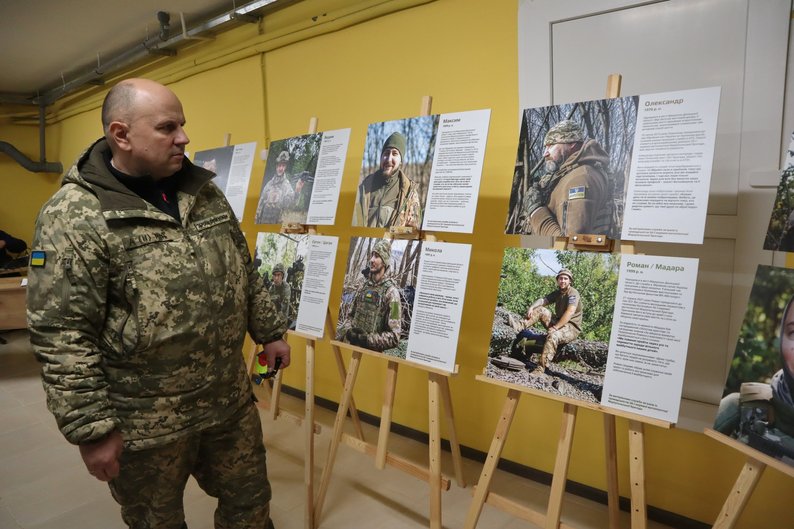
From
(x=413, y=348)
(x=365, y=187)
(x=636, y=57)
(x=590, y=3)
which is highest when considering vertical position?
(x=590, y=3)

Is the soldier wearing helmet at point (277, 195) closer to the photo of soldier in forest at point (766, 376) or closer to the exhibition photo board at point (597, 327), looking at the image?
the exhibition photo board at point (597, 327)

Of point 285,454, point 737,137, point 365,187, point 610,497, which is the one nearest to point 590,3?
point 737,137

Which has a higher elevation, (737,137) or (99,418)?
(737,137)

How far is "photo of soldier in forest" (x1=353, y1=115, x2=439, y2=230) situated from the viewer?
2.07 metres

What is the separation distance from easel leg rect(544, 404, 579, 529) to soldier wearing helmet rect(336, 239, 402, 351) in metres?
0.73

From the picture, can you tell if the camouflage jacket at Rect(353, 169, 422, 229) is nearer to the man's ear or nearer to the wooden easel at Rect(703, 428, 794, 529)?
the man's ear

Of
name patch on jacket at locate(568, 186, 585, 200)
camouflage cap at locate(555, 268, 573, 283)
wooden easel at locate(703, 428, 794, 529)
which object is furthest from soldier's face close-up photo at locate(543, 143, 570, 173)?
wooden easel at locate(703, 428, 794, 529)

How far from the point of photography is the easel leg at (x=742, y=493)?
3.96 ft

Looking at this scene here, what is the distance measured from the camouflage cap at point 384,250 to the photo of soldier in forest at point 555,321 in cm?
54

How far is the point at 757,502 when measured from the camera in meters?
1.88

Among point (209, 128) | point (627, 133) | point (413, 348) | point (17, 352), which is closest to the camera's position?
point (627, 133)

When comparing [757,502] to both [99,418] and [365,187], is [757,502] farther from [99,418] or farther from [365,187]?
[99,418]

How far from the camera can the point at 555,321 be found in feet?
5.50

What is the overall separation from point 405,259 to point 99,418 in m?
1.21
